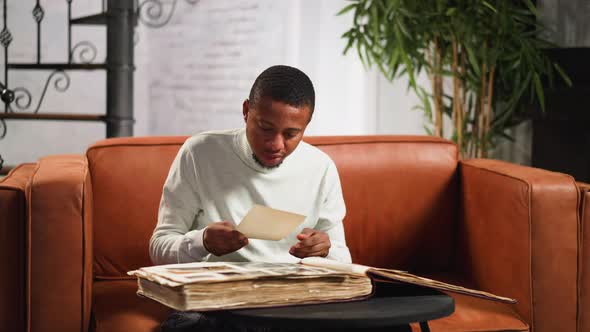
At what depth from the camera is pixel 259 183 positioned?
67.7 inches

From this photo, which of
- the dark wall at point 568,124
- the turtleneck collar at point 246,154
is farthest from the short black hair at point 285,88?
the dark wall at point 568,124

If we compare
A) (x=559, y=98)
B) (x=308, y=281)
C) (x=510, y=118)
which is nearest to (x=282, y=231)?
(x=308, y=281)

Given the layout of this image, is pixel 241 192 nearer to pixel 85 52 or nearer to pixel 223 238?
pixel 223 238

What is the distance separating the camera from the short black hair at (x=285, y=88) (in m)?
1.52

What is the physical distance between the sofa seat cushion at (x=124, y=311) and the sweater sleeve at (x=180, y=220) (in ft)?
0.43

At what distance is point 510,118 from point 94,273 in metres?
2.14

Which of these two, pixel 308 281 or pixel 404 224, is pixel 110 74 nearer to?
pixel 404 224

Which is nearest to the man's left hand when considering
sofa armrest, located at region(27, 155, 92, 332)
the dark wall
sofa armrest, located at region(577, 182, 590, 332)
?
sofa armrest, located at region(27, 155, 92, 332)

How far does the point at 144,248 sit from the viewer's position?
2016mm

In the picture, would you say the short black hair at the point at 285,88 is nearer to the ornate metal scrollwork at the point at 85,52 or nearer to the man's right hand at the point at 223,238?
the man's right hand at the point at 223,238

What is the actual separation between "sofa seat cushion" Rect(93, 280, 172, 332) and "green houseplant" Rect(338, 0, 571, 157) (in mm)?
1746

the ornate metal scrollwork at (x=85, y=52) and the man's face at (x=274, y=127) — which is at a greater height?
the ornate metal scrollwork at (x=85, y=52)

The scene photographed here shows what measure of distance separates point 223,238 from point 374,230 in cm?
81

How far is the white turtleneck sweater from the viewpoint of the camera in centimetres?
167
